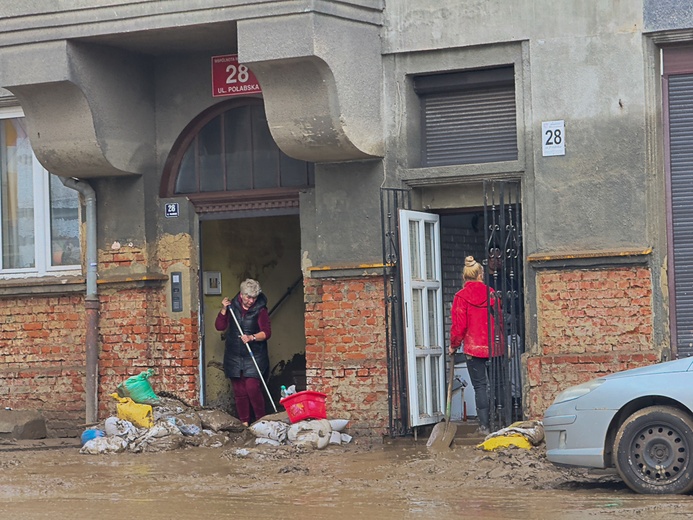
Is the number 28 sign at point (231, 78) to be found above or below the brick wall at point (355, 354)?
above

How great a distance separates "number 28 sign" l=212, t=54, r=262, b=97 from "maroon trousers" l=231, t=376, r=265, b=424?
3202 mm

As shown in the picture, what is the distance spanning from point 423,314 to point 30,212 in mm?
4935

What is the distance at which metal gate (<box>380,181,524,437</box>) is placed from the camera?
13625 millimetres

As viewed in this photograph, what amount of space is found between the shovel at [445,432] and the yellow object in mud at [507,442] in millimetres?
987

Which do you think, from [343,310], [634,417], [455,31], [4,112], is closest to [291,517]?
[634,417]

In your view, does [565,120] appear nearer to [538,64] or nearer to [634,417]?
[538,64]

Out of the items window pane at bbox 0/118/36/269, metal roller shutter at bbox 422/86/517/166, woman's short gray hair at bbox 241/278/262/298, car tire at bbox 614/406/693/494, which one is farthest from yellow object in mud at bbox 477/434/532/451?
window pane at bbox 0/118/36/269

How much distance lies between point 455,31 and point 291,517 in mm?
6284

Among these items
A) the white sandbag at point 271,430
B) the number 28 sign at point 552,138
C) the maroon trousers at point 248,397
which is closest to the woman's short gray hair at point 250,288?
the maroon trousers at point 248,397

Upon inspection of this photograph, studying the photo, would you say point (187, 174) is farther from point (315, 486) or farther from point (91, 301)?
point (315, 486)

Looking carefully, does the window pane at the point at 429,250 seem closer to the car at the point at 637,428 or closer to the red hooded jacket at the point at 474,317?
the red hooded jacket at the point at 474,317

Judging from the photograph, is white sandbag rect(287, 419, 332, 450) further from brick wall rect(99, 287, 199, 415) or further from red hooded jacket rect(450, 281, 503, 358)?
brick wall rect(99, 287, 199, 415)

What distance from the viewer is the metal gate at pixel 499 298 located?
44.7 feet

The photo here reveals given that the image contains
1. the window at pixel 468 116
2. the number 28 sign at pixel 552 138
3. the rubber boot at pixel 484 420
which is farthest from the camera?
the window at pixel 468 116
